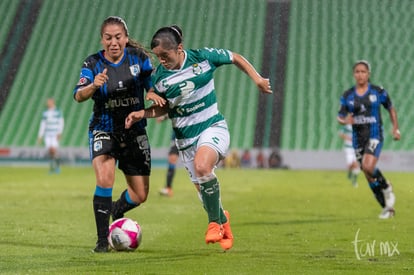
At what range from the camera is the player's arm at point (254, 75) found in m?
7.75

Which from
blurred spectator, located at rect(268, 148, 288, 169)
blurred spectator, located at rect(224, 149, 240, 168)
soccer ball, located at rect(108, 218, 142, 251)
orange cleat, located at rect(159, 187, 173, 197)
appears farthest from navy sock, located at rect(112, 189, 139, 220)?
blurred spectator, located at rect(224, 149, 240, 168)

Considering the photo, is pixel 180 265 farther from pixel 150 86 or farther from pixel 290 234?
pixel 290 234

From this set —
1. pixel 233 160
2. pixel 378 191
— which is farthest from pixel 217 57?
pixel 233 160

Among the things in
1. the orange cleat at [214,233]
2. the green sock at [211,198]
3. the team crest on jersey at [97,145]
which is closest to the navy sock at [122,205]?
the team crest on jersey at [97,145]

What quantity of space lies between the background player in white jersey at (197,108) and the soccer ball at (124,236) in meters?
0.72

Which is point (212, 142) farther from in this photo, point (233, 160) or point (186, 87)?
point (233, 160)

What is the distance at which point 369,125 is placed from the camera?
1274cm

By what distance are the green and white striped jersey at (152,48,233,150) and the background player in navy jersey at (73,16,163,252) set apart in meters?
0.21

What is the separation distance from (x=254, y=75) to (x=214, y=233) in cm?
140

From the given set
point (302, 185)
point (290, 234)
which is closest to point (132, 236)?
point (290, 234)

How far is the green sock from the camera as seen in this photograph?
26.2 ft

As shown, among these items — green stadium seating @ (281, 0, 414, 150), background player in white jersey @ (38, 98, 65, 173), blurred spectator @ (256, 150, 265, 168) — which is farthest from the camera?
green stadium seating @ (281, 0, 414, 150)

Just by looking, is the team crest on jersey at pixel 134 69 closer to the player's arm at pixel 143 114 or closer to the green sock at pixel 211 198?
the player's arm at pixel 143 114

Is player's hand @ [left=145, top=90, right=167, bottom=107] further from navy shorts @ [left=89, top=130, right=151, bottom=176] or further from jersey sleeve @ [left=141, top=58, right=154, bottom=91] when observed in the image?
navy shorts @ [left=89, top=130, right=151, bottom=176]
